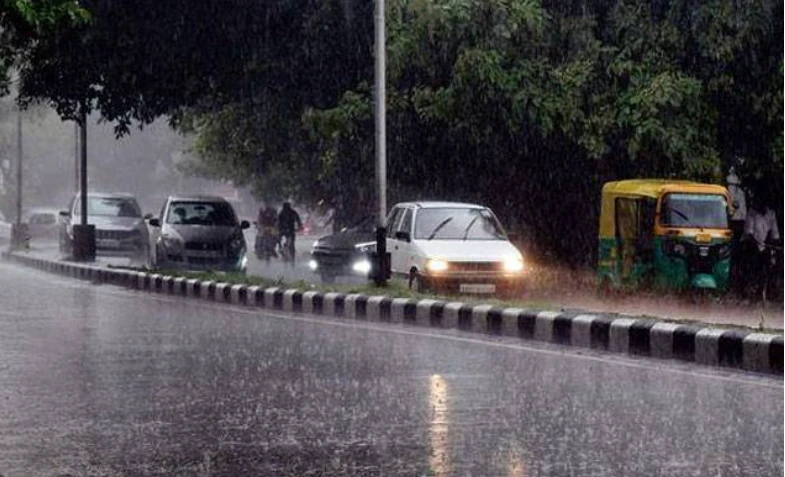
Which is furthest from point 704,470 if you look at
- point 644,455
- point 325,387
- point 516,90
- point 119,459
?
point 516,90

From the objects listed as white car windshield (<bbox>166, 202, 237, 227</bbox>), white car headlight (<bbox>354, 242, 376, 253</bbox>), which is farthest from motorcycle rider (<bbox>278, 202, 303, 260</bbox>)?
white car headlight (<bbox>354, 242, 376, 253</bbox>)

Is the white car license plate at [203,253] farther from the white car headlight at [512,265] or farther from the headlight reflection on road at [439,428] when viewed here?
the headlight reflection on road at [439,428]

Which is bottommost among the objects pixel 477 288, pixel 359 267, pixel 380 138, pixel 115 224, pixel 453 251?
pixel 477 288

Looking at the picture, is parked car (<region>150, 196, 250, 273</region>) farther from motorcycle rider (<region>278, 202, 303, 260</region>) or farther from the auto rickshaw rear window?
the auto rickshaw rear window

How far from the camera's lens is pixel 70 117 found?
3450cm

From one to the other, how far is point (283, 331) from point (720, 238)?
8.00m

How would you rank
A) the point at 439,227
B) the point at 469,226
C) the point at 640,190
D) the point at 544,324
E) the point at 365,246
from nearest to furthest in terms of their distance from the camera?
the point at 544,324, the point at 439,227, the point at 469,226, the point at 640,190, the point at 365,246

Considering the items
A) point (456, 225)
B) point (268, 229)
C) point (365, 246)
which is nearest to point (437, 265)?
point (456, 225)

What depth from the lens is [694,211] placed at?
24.2 m

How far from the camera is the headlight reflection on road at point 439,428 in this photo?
877 centimetres

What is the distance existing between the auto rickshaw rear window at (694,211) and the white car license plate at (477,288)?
2.81 meters

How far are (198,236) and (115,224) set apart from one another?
34.2 ft

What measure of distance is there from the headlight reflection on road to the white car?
979 cm

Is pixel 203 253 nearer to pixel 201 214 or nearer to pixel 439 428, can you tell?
pixel 201 214
